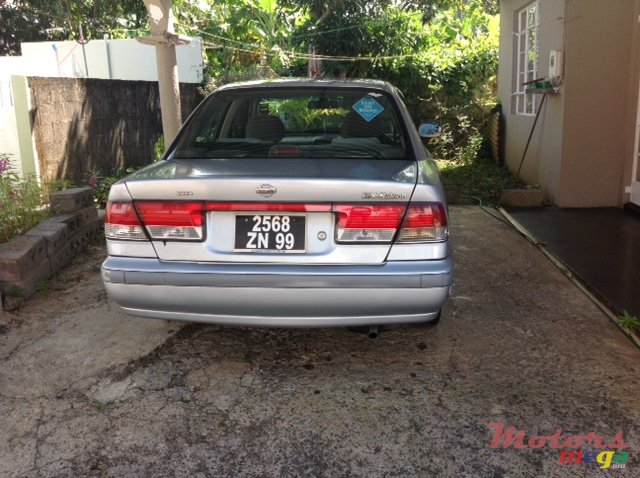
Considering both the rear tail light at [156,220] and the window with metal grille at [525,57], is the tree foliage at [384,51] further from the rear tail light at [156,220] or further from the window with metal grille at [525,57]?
the rear tail light at [156,220]

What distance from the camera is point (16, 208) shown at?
5250mm

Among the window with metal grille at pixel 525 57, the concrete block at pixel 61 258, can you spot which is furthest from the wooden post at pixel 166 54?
the window with metal grille at pixel 525 57

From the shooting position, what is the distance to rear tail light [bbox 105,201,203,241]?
9.90 feet

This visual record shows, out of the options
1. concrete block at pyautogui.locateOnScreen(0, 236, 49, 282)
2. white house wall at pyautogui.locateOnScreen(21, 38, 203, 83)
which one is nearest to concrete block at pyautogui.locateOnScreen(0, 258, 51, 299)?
concrete block at pyautogui.locateOnScreen(0, 236, 49, 282)

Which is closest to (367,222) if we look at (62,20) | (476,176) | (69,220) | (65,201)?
(69,220)

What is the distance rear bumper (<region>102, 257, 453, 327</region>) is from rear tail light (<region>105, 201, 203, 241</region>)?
14 cm

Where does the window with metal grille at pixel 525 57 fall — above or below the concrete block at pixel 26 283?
above

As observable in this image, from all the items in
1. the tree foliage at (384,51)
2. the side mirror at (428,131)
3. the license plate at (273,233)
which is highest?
the tree foliage at (384,51)

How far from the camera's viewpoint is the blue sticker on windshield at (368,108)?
4.09 meters

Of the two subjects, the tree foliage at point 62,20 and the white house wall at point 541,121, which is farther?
the tree foliage at point 62,20

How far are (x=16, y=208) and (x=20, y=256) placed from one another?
1.10m

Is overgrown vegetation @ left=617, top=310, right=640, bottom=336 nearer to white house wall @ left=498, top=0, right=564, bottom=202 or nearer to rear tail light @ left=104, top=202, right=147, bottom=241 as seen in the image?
rear tail light @ left=104, top=202, right=147, bottom=241

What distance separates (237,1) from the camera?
14.7m

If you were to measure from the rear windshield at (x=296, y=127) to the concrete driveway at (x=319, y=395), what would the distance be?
1136 mm
